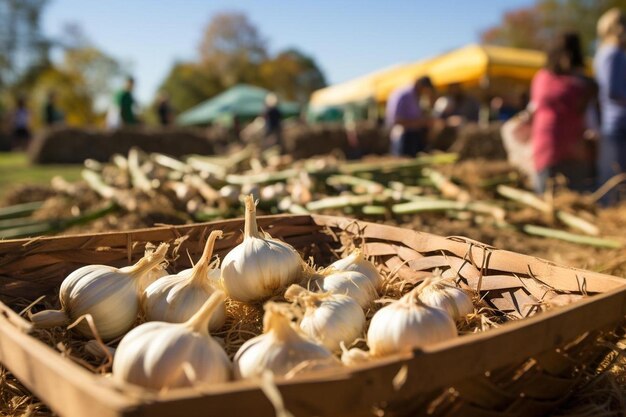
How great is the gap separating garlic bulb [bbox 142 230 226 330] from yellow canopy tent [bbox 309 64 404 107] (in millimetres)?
12088

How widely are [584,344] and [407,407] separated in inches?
16.3

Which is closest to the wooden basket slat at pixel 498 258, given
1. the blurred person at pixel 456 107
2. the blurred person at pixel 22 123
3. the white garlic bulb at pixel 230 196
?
the white garlic bulb at pixel 230 196

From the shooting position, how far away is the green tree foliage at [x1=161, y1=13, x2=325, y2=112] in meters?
38.4

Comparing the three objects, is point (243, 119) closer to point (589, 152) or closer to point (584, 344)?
point (589, 152)

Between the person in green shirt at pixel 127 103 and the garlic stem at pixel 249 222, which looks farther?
the person in green shirt at pixel 127 103

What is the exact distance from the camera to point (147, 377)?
2.78 ft

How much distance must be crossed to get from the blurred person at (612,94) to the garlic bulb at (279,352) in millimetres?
3672

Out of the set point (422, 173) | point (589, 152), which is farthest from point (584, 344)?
point (589, 152)

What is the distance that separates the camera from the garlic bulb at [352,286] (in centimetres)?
130

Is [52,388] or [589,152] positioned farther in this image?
[589,152]

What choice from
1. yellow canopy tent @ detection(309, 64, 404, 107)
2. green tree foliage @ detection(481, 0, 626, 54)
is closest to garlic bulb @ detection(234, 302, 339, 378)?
yellow canopy tent @ detection(309, 64, 404, 107)

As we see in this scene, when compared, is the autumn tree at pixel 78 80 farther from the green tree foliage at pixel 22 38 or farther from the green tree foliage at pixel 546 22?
the green tree foliage at pixel 546 22

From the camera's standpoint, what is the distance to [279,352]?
35.5 inches

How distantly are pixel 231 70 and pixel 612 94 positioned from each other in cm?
3667
